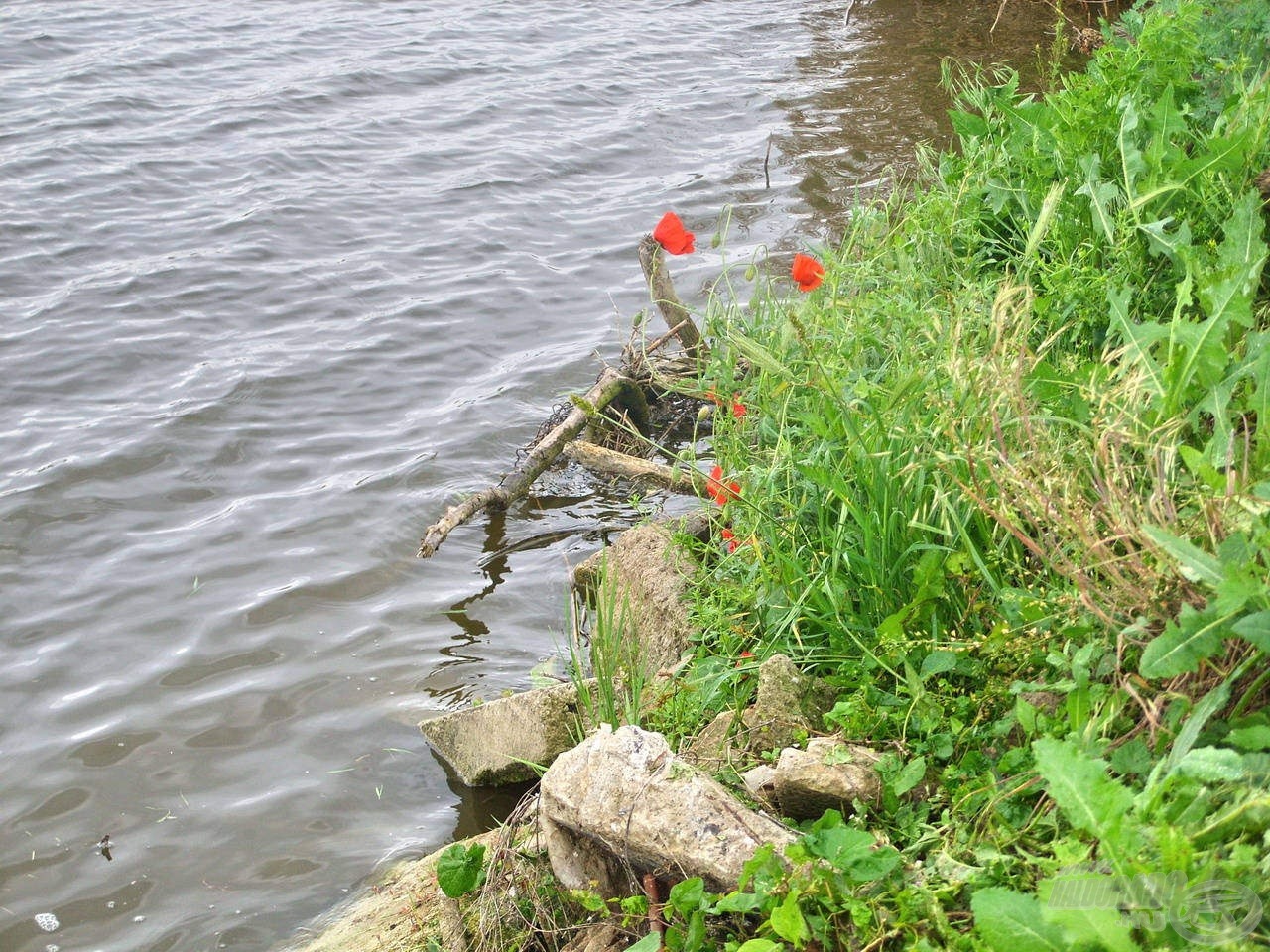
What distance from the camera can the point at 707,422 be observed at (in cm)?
609

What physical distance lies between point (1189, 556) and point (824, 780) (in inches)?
34.3

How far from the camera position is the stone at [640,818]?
2264 millimetres

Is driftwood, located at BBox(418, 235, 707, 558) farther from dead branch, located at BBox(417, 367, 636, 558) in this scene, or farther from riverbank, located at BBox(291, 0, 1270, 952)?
riverbank, located at BBox(291, 0, 1270, 952)

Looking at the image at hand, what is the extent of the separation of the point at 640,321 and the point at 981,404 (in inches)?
132

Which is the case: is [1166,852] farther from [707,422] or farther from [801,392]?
[707,422]

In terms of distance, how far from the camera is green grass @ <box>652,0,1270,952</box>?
5.98 feet

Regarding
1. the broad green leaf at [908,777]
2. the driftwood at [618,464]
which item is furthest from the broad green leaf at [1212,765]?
the driftwood at [618,464]

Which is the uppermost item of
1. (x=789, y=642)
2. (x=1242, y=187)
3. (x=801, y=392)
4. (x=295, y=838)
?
(x=1242, y=187)

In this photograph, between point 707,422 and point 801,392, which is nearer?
point 801,392

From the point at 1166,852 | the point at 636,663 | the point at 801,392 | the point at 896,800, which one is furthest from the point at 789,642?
the point at 1166,852

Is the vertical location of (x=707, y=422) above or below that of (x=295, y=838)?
above

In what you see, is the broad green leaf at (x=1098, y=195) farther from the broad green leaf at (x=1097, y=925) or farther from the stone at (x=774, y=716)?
the broad green leaf at (x=1097, y=925)

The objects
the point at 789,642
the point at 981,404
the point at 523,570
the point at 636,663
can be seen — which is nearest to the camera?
the point at 981,404

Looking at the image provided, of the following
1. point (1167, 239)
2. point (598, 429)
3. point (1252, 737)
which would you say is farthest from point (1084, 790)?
point (598, 429)
